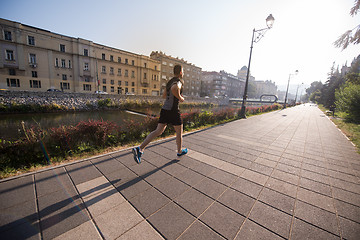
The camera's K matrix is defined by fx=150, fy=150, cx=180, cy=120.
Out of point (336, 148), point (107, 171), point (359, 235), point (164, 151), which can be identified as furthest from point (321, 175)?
point (107, 171)

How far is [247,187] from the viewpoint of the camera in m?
2.63

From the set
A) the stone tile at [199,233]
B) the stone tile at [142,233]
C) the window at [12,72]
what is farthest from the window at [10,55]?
the stone tile at [199,233]

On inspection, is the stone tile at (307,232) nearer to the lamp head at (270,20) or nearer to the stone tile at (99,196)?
the stone tile at (99,196)

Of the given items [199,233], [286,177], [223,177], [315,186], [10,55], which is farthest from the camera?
[10,55]

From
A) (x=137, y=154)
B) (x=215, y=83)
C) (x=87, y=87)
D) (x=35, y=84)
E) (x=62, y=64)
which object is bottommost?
(x=137, y=154)

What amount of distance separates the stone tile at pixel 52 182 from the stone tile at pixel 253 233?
238cm

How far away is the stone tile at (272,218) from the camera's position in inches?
70.5

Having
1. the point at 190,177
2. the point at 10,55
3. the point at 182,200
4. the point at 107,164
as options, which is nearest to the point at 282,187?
the point at 190,177

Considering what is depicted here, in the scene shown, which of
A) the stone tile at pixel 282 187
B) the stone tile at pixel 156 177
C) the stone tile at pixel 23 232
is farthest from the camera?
the stone tile at pixel 156 177

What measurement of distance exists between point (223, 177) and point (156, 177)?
129 cm

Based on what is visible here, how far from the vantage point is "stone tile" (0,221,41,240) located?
1.52 meters

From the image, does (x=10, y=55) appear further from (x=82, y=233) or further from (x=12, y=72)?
(x=82, y=233)

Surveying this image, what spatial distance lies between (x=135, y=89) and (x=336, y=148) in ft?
143

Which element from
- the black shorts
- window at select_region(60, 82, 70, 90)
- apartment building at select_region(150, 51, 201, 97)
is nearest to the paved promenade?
the black shorts
